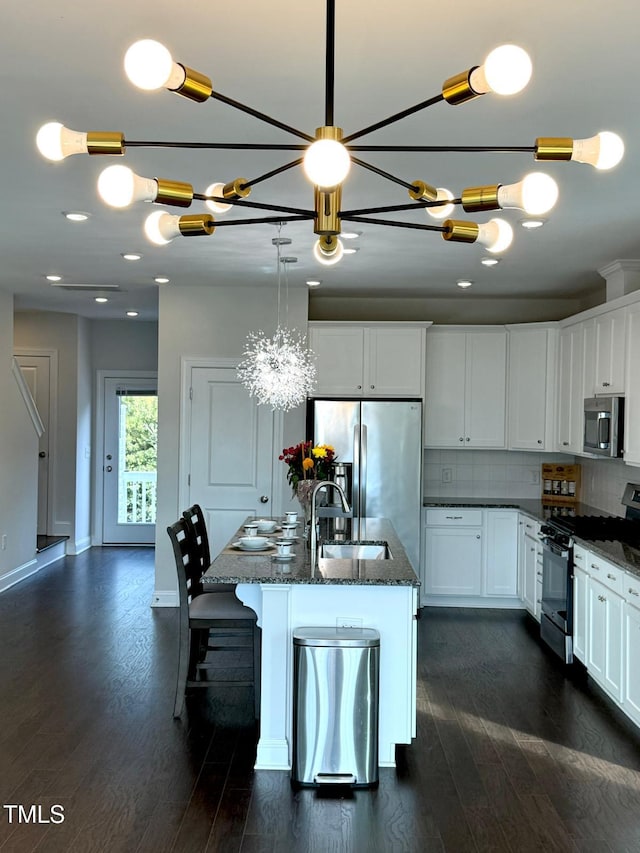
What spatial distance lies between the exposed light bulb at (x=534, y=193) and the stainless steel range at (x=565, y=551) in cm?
316

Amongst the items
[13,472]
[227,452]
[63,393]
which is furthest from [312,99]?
[63,393]

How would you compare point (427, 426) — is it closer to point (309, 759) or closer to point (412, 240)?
point (412, 240)

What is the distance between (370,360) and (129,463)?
4.40 meters

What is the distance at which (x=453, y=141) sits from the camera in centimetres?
318

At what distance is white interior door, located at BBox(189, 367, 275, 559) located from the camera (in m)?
6.64

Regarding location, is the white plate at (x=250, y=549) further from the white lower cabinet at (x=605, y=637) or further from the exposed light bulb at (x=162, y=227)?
the exposed light bulb at (x=162, y=227)

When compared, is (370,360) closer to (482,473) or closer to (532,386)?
(532,386)

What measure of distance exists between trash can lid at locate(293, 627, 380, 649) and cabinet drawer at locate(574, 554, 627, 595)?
57.3 inches

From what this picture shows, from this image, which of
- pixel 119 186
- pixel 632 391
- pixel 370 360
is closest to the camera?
pixel 119 186

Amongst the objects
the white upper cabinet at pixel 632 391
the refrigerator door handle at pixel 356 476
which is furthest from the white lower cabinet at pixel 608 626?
the refrigerator door handle at pixel 356 476

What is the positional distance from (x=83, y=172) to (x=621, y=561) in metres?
3.33

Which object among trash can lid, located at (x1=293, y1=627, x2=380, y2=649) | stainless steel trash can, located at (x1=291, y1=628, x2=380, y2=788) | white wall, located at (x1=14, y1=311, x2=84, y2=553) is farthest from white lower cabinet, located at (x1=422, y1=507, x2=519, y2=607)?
white wall, located at (x1=14, y1=311, x2=84, y2=553)

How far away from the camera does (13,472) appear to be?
7344mm

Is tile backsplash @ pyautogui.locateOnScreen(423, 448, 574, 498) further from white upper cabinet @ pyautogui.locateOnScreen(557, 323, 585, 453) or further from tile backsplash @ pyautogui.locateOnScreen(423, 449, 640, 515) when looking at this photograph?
white upper cabinet @ pyautogui.locateOnScreen(557, 323, 585, 453)
